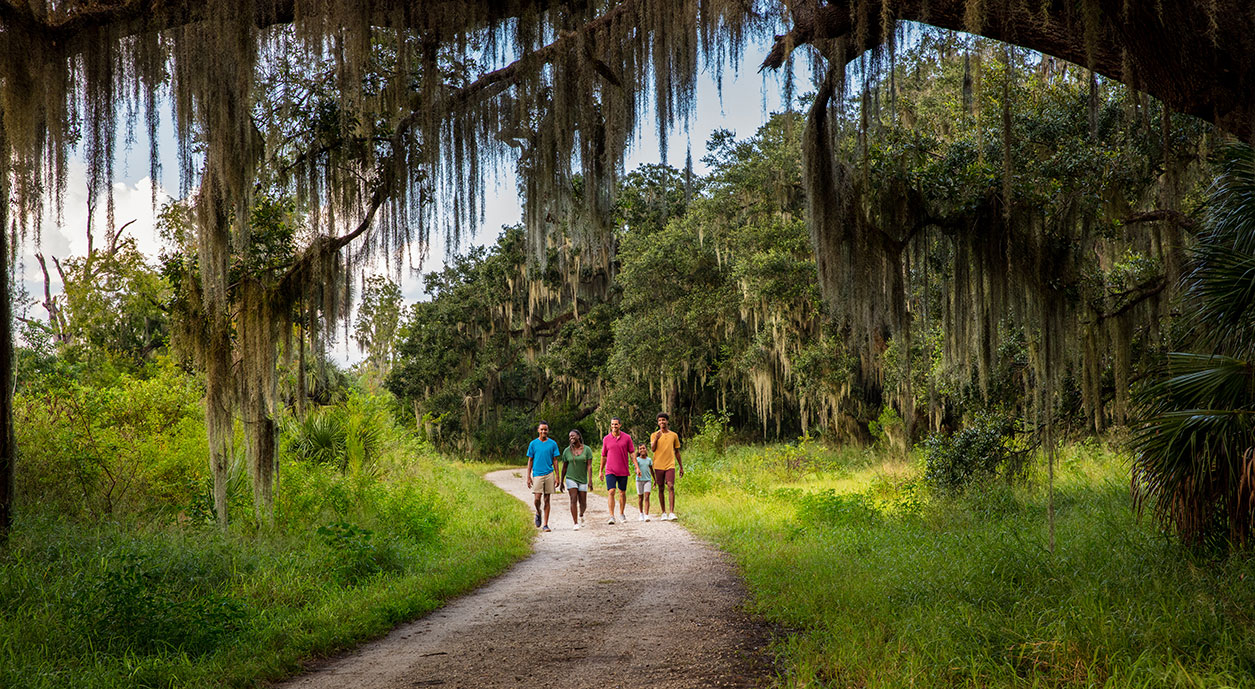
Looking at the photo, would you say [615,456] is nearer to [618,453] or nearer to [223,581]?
[618,453]

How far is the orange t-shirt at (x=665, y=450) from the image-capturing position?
11.5 m

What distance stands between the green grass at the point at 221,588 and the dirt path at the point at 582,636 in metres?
0.38

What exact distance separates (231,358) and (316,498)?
2.65 metres

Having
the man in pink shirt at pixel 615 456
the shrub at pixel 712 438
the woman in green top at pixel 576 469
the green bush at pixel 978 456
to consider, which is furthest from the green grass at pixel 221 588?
the shrub at pixel 712 438

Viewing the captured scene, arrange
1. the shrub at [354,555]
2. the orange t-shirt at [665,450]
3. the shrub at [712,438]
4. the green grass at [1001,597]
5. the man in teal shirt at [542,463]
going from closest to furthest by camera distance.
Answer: the green grass at [1001,597] < the shrub at [354,555] < the man in teal shirt at [542,463] < the orange t-shirt at [665,450] < the shrub at [712,438]

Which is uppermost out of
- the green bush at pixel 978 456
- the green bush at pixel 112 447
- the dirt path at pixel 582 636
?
the green bush at pixel 112 447

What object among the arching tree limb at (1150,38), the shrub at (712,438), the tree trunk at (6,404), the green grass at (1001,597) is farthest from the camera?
the shrub at (712,438)

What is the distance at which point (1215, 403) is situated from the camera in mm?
4719

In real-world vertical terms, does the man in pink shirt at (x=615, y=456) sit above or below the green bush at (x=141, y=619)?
above

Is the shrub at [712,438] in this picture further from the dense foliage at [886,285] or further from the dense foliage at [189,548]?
the dense foliage at [189,548]

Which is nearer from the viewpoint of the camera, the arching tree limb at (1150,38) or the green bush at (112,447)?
the arching tree limb at (1150,38)

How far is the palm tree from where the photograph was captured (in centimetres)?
449

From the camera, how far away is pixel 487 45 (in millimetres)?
5930

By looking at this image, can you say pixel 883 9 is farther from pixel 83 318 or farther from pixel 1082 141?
pixel 83 318
